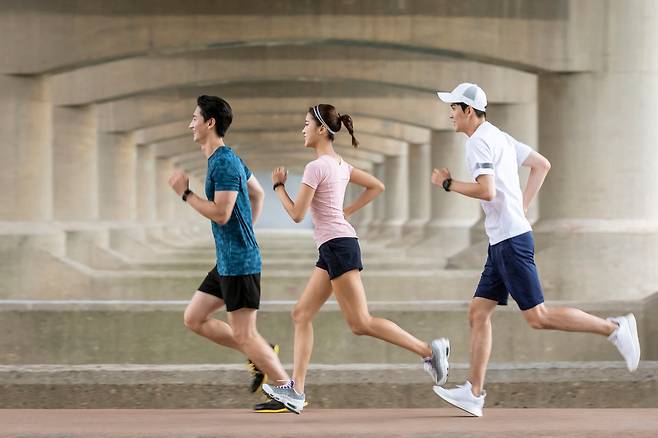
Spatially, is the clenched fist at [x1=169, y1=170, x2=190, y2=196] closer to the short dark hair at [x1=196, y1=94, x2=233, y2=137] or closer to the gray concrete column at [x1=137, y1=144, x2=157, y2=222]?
the short dark hair at [x1=196, y1=94, x2=233, y2=137]

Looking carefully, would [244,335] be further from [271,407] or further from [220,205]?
[220,205]

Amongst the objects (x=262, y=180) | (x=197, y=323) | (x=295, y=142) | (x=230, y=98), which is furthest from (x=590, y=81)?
(x=262, y=180)

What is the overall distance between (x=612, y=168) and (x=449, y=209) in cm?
2112

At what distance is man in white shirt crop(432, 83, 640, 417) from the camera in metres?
8.78

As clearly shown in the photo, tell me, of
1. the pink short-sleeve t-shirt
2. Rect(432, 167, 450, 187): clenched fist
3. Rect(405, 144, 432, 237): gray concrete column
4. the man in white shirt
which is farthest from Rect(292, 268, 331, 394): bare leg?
Rect(405, 144, 432, 237): gray concrete column

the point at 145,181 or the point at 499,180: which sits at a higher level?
the point at 145,181

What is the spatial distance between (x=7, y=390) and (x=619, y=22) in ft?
59.9

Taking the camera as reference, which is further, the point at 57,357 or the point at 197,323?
the point at 57,357

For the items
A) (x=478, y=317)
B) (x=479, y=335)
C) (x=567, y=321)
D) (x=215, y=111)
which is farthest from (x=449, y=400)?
(x=215, y=111)

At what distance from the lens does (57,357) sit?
1739 cm

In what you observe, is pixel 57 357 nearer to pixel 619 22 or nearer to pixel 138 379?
pixel 138 379

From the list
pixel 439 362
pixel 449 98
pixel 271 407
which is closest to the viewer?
pixel 449 98

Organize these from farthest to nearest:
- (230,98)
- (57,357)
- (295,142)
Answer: (295,142), (230,98), (57,357)

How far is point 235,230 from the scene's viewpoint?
8.98 metres
